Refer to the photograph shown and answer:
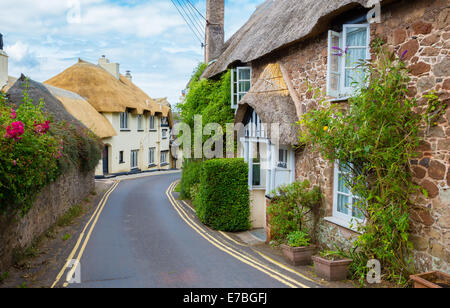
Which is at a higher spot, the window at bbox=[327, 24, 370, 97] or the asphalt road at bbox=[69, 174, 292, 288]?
the window at bbox=[327, 24, 370, 97]

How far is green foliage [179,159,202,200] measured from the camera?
679 inches

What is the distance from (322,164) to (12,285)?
787 cm

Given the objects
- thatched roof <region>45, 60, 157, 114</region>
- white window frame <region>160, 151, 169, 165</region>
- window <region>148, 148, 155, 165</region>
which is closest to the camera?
thatched roof <region>45, 60, 157, 114</region>

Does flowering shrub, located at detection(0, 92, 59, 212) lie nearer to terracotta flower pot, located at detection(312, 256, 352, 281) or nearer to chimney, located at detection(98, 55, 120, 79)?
terracotta flower pot, located at detection(312, 256, 352, 281)

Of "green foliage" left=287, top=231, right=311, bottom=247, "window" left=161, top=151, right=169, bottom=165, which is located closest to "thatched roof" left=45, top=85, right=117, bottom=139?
"window" left=161, top=151, right=169, bottom=165

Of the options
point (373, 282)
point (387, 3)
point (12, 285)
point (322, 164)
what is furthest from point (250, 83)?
point (12, 285)

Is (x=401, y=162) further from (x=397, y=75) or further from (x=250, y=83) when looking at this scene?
(x=250, y=83)

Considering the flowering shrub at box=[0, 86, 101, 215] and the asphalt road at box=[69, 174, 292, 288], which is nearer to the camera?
the flowering shrub at box=[0, 86, 101, 215]

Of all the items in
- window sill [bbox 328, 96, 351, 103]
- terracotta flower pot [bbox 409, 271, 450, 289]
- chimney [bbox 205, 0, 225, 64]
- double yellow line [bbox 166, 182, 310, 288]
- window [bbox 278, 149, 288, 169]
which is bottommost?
double yellow line [bbox 166, 182, 310, 288]

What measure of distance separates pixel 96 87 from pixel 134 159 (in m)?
8.07

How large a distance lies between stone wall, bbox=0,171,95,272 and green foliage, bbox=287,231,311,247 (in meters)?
6.81

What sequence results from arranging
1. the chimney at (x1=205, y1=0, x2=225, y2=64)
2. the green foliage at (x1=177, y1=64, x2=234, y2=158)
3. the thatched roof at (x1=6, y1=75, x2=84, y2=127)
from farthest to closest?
the chimney at (x1=205, y1=0, x2=225, y2=64)
the thatched roof at (x1=6, y1=75, x2=84, y2=127)
the green foliage at (x1=177, y1=64, x2=234, y2=158)

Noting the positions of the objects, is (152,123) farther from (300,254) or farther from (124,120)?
(300,254)

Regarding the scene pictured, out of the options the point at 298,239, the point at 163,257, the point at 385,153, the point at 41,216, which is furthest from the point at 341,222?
the point at 41,216
